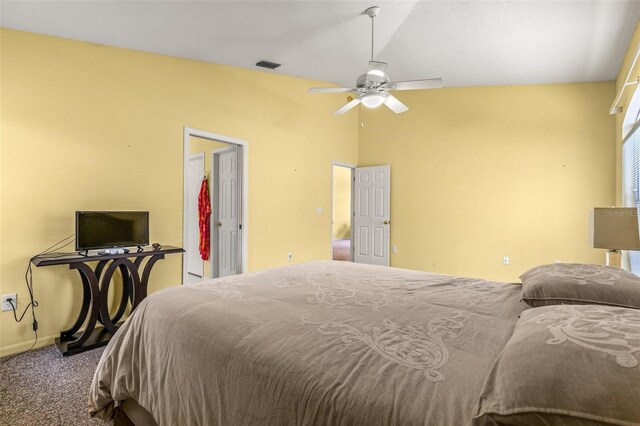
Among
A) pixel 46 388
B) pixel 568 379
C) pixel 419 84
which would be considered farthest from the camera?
pixel 419 84

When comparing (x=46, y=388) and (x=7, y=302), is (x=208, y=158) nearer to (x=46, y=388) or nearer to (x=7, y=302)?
(x=7, y=302)

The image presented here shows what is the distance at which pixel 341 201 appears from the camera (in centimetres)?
1130

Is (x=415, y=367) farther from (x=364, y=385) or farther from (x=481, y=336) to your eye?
(x=481, y=336)

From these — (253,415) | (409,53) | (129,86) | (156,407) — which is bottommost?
(156,407)

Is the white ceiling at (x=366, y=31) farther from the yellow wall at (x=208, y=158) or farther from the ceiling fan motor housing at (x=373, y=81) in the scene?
the yellow wall at (x=208, y=158)

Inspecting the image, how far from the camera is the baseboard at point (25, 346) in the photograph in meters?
2.67

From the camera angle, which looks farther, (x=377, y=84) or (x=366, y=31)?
(x=366, y=31)

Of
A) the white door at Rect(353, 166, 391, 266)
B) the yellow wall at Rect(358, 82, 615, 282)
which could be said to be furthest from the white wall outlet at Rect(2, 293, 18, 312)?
the yellow wall at Rect(358, 82, 615, 282)

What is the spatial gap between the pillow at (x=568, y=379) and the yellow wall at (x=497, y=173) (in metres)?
4.41

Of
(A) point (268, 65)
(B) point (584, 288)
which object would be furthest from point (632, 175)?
(A) point (268, 65)

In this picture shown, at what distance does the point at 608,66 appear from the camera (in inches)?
153

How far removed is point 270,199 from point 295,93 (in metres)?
1.67

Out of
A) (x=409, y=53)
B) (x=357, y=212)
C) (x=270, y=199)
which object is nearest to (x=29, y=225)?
(x=270, y=199)

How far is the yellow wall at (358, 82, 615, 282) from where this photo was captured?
4453 millimetres
